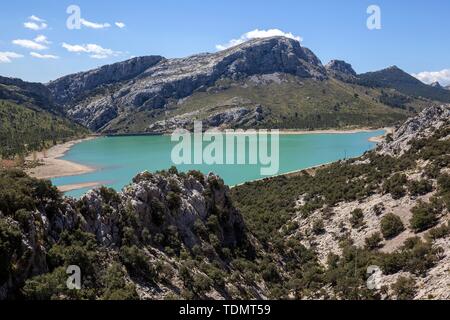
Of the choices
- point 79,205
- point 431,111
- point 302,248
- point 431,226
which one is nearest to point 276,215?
point 302,248

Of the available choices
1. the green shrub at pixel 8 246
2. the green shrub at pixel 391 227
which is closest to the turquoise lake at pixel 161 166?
the green shrub at pixel 391 227

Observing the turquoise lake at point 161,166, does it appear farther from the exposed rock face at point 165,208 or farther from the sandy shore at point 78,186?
the exposed rock face at point 165,208

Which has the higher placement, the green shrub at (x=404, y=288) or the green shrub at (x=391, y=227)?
the green shrub at (x=391, y=227)

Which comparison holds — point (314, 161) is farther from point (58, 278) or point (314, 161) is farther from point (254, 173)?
point (58, 278)

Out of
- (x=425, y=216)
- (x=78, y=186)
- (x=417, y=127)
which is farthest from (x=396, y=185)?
(x=78, y=186)

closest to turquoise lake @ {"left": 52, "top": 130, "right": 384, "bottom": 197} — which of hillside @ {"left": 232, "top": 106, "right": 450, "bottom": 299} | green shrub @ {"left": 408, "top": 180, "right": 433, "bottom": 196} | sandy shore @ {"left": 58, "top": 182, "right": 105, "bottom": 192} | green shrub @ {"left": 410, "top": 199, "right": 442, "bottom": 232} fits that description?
sandy shore @ {"left": 58, "top": 182, "right": 105, "bottom": 192}

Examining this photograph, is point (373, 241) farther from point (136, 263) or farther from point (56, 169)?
point (56, 169)

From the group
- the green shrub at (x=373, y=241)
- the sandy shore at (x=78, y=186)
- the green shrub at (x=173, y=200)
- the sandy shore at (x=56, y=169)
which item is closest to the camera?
the green shrub at (x=173, y=200)
